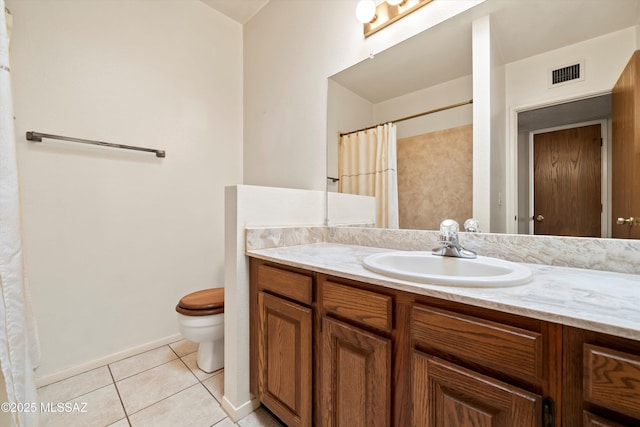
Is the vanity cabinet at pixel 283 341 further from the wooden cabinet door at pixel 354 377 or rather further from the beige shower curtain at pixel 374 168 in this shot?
the beige shower curtain at pixel 374 168

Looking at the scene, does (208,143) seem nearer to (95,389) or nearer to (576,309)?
(95,389)

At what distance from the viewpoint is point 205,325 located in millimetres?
1453

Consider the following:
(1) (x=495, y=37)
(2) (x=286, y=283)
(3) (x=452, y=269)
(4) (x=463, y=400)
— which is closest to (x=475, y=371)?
(4) (x=463, y=400)

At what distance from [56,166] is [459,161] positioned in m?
2.20

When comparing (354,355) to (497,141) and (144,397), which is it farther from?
(144,397)

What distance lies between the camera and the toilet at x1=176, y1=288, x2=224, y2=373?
1.45 meters

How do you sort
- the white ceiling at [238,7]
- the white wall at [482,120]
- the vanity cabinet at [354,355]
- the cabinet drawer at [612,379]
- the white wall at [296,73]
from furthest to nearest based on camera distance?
the white ceiling at [238,7]
the white wall at [296,73]
the white wall at [482,120]
the vanity cabinet at [354,355]
the cabinet drawer at [612,379]

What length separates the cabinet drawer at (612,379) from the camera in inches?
16.8

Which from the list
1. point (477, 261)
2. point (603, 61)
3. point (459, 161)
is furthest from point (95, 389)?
point (603, 61)

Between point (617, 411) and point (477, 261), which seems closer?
point (617, 411)

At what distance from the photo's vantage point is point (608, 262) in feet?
2.65

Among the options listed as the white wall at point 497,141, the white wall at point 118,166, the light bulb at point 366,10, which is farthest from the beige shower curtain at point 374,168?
the white wall at point 118,166

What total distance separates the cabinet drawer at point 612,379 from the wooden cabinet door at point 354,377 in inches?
15.8

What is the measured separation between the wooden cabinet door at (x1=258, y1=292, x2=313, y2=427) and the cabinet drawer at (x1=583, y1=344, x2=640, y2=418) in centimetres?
72
